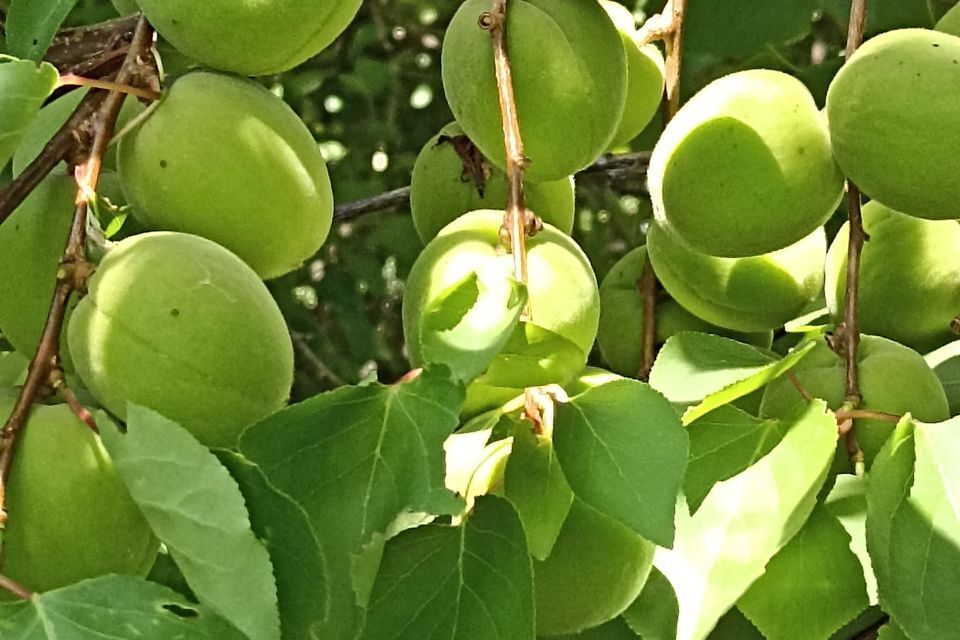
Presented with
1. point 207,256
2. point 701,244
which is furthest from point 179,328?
point 701,244

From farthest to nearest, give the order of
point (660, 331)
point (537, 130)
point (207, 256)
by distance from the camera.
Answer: point (660, 331) → point (537, 130) → point (207, 256)

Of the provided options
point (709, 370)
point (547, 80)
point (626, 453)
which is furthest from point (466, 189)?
point (626, 453)

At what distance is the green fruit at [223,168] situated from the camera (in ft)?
2.61

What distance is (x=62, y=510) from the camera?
26.4 inches

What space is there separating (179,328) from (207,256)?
2.2 inches

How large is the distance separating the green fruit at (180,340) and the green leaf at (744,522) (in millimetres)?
266

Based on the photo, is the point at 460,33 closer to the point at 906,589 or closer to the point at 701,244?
the point at 701,244

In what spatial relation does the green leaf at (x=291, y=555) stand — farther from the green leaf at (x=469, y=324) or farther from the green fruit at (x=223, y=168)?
the green fruit at (x=223, y=168)

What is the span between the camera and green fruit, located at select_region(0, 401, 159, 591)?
672 millimetres

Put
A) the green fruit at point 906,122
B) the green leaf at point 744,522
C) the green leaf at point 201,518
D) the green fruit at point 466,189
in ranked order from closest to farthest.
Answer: the green leaf at point 201,518 < the green leaf at point 744,522 < the green fruit at point 906,122 < the green fruit at point 466,189

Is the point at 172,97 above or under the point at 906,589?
above

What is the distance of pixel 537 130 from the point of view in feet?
2.84

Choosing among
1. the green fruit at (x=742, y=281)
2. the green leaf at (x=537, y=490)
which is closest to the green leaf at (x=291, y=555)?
the green leaf at (x=537, y=490)

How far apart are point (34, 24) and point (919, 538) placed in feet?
2.05
